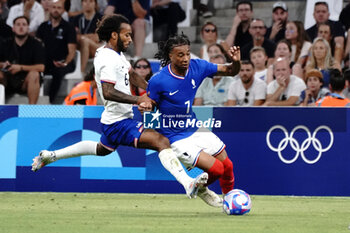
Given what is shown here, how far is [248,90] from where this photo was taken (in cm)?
1302

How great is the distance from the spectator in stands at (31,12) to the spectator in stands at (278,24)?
4798 mm

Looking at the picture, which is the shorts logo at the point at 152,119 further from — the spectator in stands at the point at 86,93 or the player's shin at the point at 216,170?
the spectator in stands at the point at 86,93

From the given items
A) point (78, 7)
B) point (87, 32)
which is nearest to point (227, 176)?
point (87, 32)

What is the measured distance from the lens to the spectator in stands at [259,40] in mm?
14383

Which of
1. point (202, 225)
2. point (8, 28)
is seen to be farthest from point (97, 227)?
point (8, 28)

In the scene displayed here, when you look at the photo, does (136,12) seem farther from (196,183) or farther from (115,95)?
(196,183)

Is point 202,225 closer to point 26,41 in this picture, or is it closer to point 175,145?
point 175,145

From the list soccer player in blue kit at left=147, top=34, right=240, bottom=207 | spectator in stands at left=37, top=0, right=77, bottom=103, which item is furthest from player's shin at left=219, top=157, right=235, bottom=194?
spectator in stands at left=37, top=0, right=77, bottom=103

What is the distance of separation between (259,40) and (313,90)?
1.95 meters

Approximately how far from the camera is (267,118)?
11.4 meters

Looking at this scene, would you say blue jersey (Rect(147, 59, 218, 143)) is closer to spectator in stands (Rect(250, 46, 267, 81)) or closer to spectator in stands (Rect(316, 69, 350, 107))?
spectator in stands (Rect(316, 69, 350, 107))

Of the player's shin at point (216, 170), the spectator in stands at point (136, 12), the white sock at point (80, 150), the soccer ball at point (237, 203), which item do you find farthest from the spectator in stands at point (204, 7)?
the soccer ball at point (237, 203)

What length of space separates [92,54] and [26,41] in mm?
1407

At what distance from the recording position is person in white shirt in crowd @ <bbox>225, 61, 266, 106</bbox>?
13.0 metres
